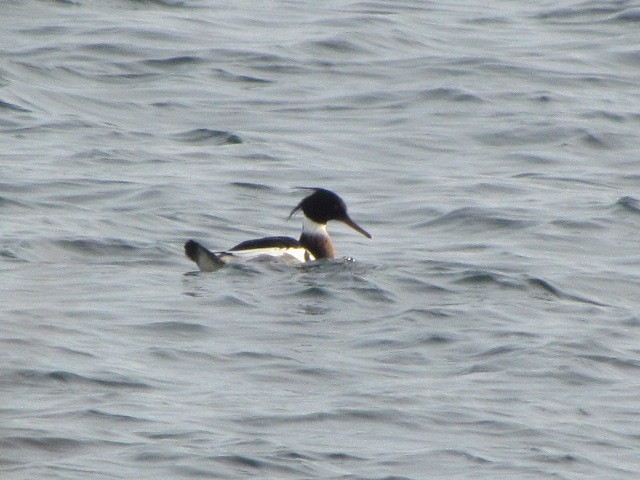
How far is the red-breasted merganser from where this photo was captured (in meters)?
12.2

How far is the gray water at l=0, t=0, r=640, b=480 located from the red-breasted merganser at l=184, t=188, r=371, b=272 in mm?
138

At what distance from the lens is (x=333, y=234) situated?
1499 cm

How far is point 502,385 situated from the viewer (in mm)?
9570

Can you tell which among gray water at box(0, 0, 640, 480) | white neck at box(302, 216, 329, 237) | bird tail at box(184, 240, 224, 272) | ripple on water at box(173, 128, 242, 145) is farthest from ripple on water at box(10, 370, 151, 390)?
ripple on water at box(173, 128, 242, 145)

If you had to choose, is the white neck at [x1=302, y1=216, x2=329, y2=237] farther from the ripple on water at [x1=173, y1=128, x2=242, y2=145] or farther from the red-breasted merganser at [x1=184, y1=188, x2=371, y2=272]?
the ripple on water at [x1=173, y1=128, x2=242, y2=145]

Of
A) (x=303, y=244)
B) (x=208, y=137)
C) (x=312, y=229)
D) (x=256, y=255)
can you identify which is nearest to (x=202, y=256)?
(x=256, y=255)

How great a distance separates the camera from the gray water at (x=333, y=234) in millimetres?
8398

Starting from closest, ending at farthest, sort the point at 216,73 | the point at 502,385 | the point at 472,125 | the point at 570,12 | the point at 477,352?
the point at 502,385
the point at 477,352
the point at 472,125
the point at 216,73
the point at 570,12

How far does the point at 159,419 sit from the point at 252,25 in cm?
1415

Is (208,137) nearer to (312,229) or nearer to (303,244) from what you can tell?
(312,229)

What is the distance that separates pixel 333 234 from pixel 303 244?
1.49 metres

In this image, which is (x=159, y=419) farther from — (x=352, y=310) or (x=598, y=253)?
(x=598, y=253)

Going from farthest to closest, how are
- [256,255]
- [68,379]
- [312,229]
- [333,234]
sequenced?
[333,234]
[312,229]
[256,255]
[68,379]

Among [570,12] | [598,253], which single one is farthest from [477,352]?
[570,12]
